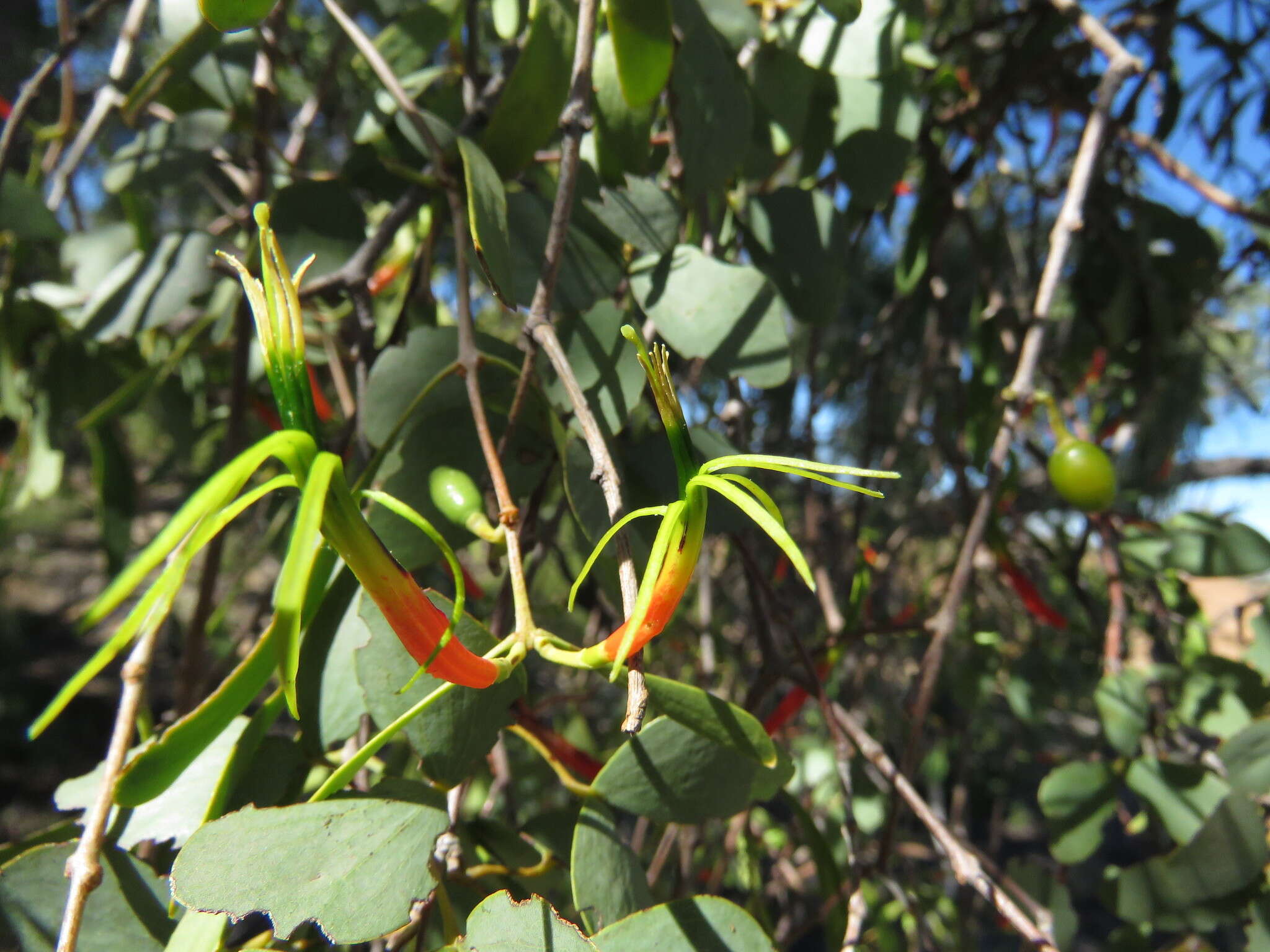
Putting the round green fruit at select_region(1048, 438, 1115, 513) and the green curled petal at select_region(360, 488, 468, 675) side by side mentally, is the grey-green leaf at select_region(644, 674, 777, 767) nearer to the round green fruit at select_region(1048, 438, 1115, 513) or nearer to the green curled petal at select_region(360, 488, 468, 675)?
the green curled petal at select_region(360, 488, 468, 675)

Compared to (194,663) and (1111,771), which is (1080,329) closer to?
(1111,771)

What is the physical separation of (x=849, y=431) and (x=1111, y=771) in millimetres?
1025

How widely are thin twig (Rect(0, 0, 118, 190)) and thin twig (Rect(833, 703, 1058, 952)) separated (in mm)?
674

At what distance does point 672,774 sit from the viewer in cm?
36

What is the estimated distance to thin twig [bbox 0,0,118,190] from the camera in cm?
56

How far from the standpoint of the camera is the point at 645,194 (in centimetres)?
45

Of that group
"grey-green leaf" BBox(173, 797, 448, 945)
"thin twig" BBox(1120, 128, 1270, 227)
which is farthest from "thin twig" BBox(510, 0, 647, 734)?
"thin twig" BBox(1120, 128, 1270, 227)

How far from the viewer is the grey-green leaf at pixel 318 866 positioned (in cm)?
28

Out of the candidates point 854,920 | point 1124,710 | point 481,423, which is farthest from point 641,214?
point 1124,710

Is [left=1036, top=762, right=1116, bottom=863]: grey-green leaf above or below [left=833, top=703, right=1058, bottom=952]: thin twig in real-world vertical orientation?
below

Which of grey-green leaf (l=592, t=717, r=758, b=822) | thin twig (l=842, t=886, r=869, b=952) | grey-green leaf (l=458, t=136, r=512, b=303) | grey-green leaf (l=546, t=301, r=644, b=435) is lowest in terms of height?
thin twig (l=842, t=886, r=869, b=952)

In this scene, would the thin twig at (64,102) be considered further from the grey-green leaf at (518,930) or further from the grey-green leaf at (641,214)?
the grey-green leaf at (518,930)

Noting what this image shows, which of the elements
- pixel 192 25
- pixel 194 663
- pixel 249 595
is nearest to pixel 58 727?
pixel 249 595

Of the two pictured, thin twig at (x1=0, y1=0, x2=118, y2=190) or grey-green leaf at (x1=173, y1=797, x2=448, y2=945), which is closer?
grey-green leaf at (x1=173, y1=797, x2=448, y2=945)
